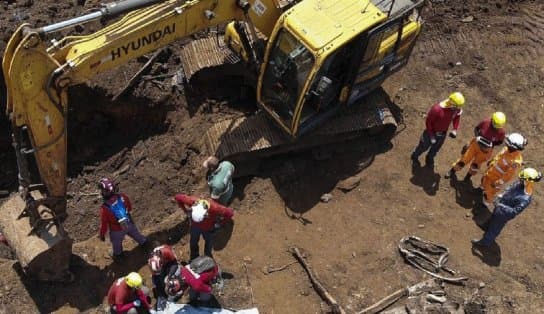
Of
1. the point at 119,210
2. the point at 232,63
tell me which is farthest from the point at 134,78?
the point at 119,210

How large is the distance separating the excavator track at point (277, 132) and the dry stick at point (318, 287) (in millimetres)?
1925

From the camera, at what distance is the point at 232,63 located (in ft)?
39.5

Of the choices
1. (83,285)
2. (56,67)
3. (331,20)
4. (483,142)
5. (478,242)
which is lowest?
(478,242)

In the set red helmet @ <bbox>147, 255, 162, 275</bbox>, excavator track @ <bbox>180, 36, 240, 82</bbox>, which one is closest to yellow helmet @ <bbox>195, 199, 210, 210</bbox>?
red helmet @ <bbox>147, 255, 162, 275</bbox>

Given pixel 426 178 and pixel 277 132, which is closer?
pixel 277 132

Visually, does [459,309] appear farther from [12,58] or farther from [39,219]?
[12,58]

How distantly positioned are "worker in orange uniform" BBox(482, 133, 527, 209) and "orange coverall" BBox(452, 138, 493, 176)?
184 millimetres

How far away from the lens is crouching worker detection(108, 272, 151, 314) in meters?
8.39

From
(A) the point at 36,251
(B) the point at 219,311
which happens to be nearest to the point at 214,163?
(B) the point at 219,311

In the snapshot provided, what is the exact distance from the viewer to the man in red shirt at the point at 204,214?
29.5 feet

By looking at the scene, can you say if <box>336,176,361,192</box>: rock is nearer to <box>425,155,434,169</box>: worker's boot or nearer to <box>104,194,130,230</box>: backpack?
<box>425,155,434,169</box>: worker's boot

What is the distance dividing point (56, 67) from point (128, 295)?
3246 mm

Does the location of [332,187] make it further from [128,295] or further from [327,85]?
[128,295]

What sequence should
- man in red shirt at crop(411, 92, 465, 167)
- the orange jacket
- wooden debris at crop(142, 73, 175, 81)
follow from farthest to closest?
1. wooden debris at crop(142, 73, 175, 81)
2. man in red shirt at crop(411, 92, 465, 167)
3. the orange jacket
